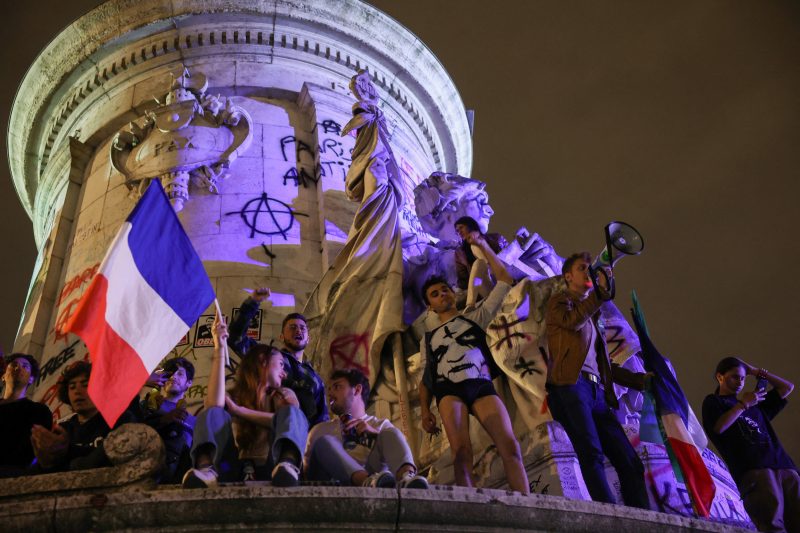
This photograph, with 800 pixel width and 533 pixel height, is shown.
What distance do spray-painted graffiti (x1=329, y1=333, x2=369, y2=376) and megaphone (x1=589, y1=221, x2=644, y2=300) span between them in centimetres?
406

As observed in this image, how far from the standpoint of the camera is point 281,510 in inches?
224

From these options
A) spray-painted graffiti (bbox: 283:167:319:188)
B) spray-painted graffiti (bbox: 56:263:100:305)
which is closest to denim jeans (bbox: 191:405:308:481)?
spray-painted graffiti (bbox: 56:263:100:305)

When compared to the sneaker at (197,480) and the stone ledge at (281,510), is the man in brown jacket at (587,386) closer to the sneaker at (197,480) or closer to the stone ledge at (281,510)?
the stone ledge at (281,510)

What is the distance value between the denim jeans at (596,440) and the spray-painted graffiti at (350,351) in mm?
3843

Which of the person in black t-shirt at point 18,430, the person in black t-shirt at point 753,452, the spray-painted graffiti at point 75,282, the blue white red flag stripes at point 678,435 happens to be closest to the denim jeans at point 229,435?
the person in black t-shirt at point 18,430

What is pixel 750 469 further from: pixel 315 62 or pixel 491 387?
pixel 315 62

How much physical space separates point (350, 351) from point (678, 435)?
14.8 ft

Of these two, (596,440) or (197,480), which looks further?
(596,440)

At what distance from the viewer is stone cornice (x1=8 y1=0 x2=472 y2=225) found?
15891mm

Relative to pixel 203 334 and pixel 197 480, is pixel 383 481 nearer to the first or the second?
pixel 197 480

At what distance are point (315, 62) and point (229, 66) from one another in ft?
4.75

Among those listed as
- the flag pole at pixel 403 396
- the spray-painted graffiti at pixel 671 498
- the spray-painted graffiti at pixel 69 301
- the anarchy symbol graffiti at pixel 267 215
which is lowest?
the spray-painted graffiti at pixel 671 498

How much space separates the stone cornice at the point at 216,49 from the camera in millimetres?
15891

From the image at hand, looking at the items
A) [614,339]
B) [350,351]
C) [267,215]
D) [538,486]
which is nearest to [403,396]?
[350,351]
